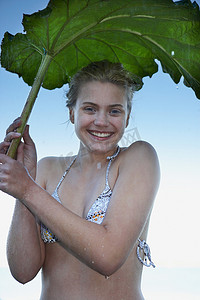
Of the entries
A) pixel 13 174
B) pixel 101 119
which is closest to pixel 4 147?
pixel 13 174

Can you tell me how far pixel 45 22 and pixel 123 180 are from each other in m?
0.71

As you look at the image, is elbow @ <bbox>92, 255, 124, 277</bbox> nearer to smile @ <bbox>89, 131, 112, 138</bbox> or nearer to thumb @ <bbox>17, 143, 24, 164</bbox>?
thumb @ <bbox>17, 143, 24, 164</bbox>

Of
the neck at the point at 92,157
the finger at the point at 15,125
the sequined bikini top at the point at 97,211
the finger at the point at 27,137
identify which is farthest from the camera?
the neck at the point at 92,157

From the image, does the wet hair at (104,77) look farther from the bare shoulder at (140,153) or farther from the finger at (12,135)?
the finger at (12,135)

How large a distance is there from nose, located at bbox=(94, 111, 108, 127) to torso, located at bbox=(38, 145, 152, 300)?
0.21 m

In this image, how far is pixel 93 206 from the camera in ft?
6.65

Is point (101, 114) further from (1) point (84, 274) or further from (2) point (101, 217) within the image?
(1) point (84, 274)

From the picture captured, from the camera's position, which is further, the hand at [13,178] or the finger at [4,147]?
the finger at [4,147]

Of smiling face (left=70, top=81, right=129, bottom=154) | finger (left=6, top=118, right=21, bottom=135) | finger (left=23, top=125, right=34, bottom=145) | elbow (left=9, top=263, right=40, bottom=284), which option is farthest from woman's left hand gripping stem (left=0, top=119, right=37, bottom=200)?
elbow (left=9, top=263, right=40, bottom=284)

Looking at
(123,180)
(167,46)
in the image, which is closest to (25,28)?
(167,46)

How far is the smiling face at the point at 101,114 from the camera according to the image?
2064 mm

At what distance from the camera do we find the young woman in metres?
1.68

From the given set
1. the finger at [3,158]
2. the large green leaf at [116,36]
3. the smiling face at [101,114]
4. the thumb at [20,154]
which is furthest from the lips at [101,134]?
the finger at [3,158]

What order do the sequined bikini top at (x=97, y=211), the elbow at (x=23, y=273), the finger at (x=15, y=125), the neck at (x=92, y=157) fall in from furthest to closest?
the neck at (x=92, y=157)
the elbow at (x=23, y=273)
the sequined bikini top at (x=97, y=211)
the finger at (x=15, y=125)
